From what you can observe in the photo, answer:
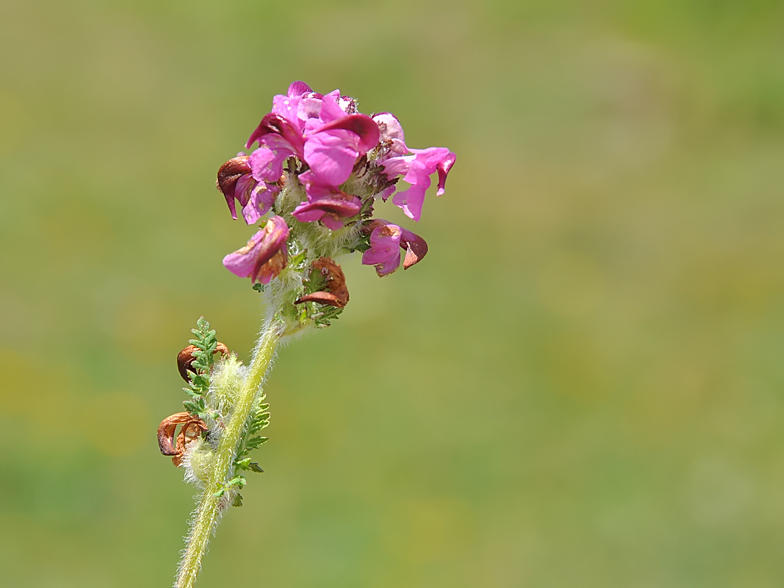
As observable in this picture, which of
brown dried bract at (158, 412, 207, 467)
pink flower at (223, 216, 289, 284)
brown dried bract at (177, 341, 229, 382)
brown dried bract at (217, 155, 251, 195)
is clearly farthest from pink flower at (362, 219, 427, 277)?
brown dried bract at (158, 412, 207, 467)

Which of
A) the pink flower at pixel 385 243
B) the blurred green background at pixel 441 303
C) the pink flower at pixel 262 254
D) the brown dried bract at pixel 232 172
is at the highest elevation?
the blurred green background at pixel 441 303

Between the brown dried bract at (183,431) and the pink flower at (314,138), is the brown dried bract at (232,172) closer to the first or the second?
the pink flower at (314,138)

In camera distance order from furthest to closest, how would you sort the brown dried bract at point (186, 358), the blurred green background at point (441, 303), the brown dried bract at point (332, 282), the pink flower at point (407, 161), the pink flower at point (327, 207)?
1. the blurred green background at point (441, 303)
2. the brown dried bract at point (186, 358)
3. the pink flower at point (407, 161)
4. the brown dried bract at point (332, 282)
5. the pink flower at point (327, 207)

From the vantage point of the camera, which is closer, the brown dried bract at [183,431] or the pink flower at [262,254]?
the pink flower at [262,254]

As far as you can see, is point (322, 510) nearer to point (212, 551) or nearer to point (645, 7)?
point (212, 551)

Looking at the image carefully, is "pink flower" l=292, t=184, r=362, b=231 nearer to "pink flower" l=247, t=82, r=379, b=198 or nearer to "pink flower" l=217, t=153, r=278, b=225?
"pink flower" l=247, t=82, r=379, b=198

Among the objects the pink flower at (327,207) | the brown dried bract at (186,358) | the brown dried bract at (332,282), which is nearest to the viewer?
the pink flower at (327,207)

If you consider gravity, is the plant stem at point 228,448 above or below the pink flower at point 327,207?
→ below

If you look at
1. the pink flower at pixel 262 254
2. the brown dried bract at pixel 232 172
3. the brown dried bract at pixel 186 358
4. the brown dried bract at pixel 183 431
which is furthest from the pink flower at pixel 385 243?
the brown dried bract at pixel 183 431
